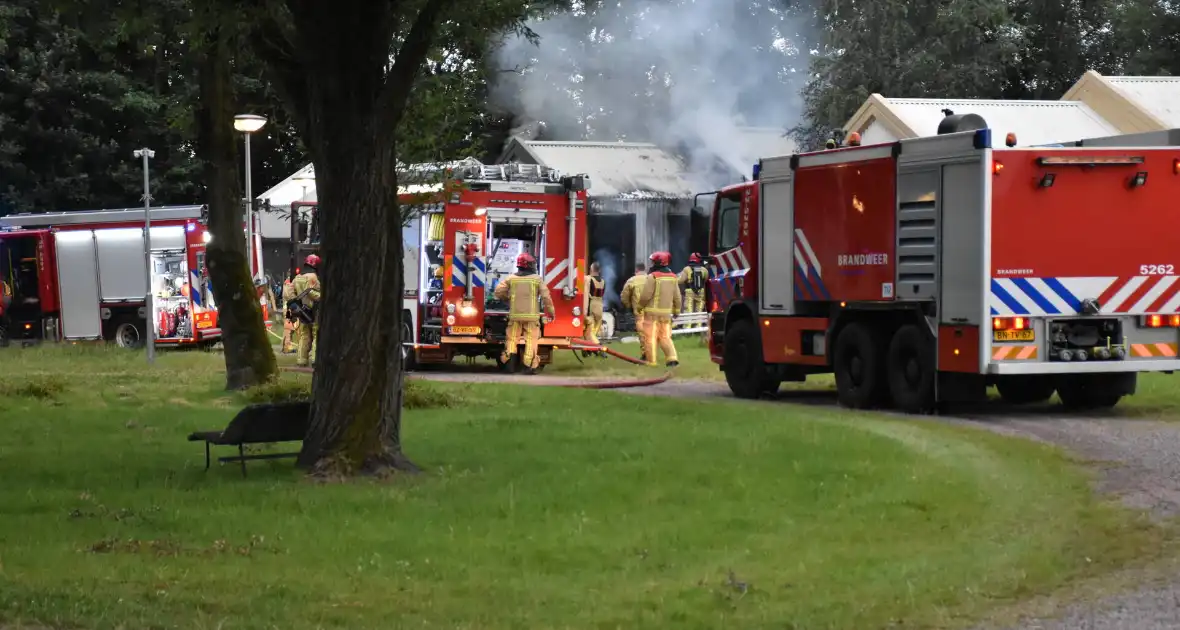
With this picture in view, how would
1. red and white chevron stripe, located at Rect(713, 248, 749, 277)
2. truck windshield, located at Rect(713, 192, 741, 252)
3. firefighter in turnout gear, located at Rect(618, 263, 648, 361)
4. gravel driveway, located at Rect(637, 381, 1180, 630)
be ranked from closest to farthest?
gravel driveway, located at Rect(637, 381, 1180, 630)
red and white chevron stripe, located at Rect(713, 248, 749, 277)
truck windshield, located at Rect(713, 192, 741, 252)
firefighter in turnout gear, located at Rect(618, 263, 648, 361)

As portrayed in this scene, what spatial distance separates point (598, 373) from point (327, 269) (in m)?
13.0

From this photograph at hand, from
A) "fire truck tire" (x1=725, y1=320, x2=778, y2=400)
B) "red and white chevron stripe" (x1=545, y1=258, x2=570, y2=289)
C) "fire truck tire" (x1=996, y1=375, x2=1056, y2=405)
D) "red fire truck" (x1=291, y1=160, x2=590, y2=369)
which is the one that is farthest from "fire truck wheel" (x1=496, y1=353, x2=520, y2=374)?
"fire truck tire" (x1=996, y1=375, x2=1056, y2=405)

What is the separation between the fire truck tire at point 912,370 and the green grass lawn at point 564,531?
1634 mm

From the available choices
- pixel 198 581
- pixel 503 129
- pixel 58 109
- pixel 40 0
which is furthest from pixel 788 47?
pixel 198 581

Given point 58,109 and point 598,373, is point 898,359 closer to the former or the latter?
point 598,373

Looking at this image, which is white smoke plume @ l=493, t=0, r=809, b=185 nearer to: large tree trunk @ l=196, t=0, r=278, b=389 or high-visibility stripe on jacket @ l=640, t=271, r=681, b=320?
high-visibility stripe on jacket @ l=640, t=271, r=681, b=320

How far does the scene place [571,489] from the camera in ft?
35.4

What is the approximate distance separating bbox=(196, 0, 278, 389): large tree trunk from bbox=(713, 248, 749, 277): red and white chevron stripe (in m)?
5.66

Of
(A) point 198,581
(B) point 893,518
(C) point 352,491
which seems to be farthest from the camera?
(C) point 352,491

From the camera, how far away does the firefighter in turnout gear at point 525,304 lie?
23.3 metres

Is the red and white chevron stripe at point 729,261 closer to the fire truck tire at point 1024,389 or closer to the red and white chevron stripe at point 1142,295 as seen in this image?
the fire truck tire at point 1024,389

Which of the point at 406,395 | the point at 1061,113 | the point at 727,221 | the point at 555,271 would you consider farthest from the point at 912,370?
the point at 1061,113

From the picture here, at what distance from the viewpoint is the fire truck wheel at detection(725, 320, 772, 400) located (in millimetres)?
19875

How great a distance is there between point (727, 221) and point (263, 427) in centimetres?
1000
